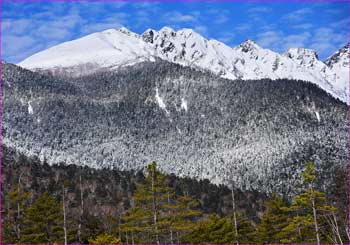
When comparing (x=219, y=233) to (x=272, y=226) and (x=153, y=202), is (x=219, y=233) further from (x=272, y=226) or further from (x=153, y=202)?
(x=153, y=202)

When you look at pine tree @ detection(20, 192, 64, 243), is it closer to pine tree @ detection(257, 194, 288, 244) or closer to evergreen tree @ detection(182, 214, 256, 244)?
evergreen tree @ detection(182, 214, 256, 244)

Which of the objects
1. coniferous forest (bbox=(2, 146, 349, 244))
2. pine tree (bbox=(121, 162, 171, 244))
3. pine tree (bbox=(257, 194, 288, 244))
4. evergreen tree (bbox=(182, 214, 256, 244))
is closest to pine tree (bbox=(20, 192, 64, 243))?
coniferous forest (bbox=(2, 146, 349, 244))

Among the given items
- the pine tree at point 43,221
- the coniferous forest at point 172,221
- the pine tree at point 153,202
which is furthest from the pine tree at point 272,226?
the pine tree at point 43,221

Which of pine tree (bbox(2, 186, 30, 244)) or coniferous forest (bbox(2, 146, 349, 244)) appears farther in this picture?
pine tree (bbox(2, 186, 30, 244))

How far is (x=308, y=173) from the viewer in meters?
40.7

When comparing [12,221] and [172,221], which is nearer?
[172,221]

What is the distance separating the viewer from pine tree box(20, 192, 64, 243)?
150 ft

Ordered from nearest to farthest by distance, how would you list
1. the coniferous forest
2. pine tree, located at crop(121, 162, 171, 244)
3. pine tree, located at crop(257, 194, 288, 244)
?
pine tree, located at crop(121, 162, 171, 244), the coniferous forest, pine tree, located at crop(257, 194, 288, 244)

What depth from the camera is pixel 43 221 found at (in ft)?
152

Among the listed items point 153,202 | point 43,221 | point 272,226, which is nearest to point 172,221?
point 153,202

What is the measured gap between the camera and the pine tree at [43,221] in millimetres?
45625

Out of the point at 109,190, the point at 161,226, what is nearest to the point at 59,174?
the point at 109,190

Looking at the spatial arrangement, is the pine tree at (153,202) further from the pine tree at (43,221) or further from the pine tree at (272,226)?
the pine tree at (272,226)

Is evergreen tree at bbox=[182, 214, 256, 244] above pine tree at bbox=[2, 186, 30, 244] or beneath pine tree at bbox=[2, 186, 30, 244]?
beneath
